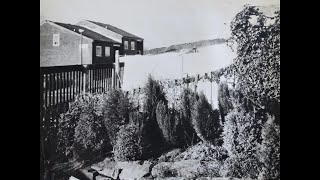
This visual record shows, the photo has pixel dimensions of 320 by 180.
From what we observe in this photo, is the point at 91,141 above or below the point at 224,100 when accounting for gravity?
below

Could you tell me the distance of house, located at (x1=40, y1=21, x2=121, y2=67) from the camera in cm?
248

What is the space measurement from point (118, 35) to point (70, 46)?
349 mm

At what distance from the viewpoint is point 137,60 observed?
2506 mm

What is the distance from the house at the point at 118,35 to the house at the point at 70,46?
0.03m

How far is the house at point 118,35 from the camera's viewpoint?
2475mm

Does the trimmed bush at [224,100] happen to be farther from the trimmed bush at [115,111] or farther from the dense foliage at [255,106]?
the trimmed bush at [115,111]

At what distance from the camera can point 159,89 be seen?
2482 mm

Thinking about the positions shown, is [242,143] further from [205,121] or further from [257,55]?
[257,55]

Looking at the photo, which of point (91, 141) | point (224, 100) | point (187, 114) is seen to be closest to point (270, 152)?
point (224, 100)

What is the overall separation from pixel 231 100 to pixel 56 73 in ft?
4.05

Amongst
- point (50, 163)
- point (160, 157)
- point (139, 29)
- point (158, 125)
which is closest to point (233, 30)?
point (139, 29)

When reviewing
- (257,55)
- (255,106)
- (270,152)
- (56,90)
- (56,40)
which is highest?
(56,40)

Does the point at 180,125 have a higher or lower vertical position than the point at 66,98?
lower
